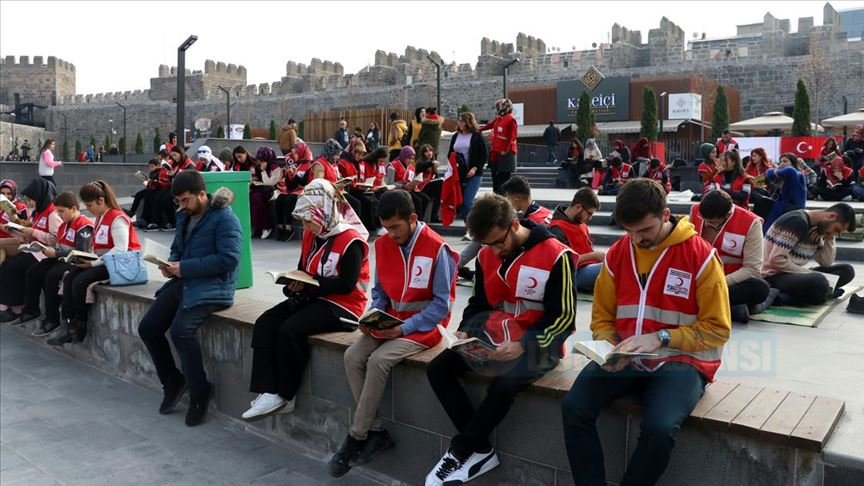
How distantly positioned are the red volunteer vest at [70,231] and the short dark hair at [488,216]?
488 centimetres

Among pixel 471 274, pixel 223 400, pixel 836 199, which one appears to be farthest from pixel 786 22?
pixel 223 400

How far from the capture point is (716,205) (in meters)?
5.00

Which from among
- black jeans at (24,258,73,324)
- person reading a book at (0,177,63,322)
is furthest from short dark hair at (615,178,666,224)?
Answer: person reading a book at (0,177,63,322)

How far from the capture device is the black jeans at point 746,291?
5.20 meters

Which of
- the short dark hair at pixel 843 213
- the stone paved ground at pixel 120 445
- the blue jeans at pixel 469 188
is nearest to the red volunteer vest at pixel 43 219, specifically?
the stone paved ground at pixel 120 445

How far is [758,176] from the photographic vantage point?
10375 mm

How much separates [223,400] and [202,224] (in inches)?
49.0

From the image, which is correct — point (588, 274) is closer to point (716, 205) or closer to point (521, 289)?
point (716, 205)

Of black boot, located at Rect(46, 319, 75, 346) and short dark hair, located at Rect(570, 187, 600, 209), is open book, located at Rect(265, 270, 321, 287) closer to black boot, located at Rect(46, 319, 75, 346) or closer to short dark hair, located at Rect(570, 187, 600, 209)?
short dark hair, located at Rect(570, 187, 600, 209)

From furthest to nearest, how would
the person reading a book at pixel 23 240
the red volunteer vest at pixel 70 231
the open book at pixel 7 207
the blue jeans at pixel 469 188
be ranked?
A: the blue jeans at pixel 469 188 → the open book at pixel 7 207 → the person reading a book at pixel 23 240 → the red volunteer vest at pixel 70 231

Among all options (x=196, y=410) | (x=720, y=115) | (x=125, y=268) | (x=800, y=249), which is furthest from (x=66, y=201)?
(x=720, y=115)

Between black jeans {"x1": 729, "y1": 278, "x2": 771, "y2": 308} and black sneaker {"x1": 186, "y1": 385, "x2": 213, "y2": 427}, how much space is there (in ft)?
12.1

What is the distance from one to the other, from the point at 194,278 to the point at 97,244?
197 centimetres

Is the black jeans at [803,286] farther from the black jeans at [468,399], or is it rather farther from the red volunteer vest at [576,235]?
the black jeans at [468,399]
